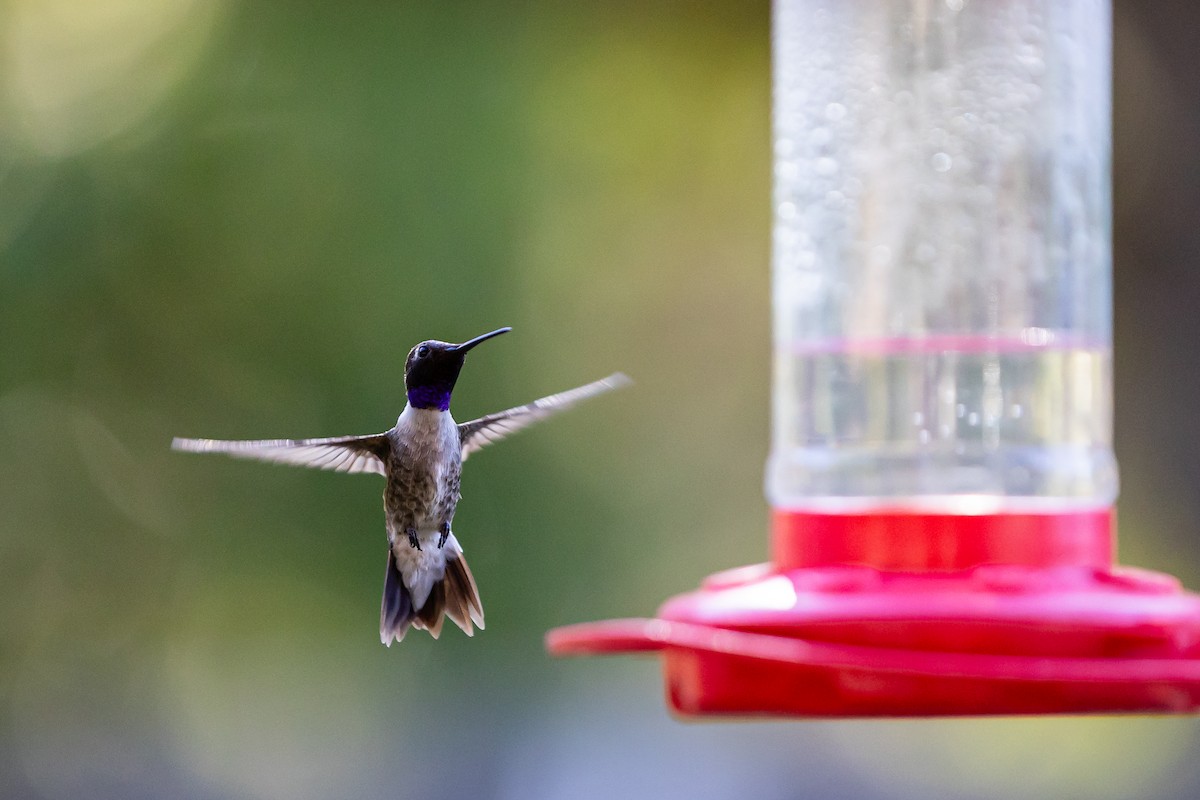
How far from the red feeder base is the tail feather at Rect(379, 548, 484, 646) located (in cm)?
109

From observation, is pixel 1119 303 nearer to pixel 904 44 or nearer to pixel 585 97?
pixel 585 97

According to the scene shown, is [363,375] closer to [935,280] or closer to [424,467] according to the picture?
[424,467]

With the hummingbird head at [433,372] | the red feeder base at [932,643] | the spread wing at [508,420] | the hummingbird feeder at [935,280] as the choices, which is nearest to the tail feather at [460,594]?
the spread wing at [508,420]

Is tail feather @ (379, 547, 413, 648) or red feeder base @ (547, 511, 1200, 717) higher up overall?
red feeder base @ (547, 511, 1200, 717)

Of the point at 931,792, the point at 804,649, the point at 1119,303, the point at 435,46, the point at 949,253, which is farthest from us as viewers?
the point at 435,46

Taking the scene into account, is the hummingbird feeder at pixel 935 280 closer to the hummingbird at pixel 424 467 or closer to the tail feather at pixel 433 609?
the hummingbird at pixel 424 467

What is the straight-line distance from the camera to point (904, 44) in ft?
8.51

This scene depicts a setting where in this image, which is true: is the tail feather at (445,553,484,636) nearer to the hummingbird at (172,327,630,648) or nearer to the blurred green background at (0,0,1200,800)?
the hummingbird at (172,327,630,648)

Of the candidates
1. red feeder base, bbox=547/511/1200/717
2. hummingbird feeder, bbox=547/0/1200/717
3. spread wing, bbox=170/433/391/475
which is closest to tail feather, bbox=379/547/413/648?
spread wing, bbox=170/433/391/475

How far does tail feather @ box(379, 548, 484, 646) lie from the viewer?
3.09 meters

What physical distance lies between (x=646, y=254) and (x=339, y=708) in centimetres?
242

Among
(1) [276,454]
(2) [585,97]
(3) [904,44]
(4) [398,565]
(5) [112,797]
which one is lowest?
(5) [112,797]

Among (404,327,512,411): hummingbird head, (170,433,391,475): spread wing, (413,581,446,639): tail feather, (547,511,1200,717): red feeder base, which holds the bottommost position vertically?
(413,581,446,639): tail feather

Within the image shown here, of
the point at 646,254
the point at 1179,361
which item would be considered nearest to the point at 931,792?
the point at 1179,361
